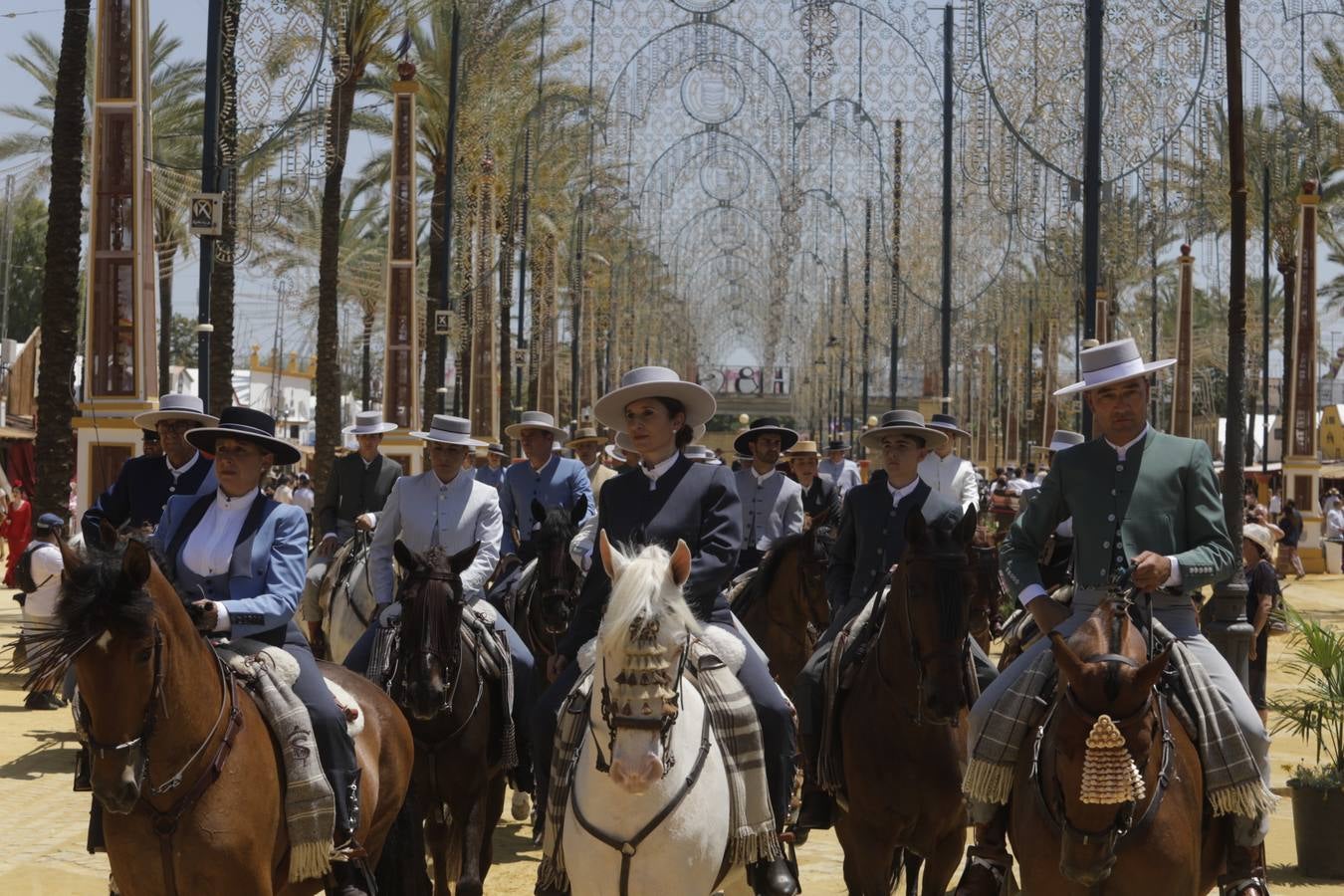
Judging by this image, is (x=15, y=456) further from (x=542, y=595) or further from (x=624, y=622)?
(x=624, y=622)

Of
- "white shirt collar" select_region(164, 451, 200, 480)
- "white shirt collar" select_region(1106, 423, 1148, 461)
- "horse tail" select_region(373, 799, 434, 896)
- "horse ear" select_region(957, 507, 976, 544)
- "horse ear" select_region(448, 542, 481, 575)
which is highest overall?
"white shirt collar" select_region(1106, 423, 1148, 461)

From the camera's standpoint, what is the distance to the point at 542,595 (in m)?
11.7

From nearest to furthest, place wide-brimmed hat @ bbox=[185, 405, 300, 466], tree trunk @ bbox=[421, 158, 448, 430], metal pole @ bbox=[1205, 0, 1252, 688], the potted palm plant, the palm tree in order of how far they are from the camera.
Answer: wide-brimmed hat @ bbox=[185, 405, 300, 466]
the potted palm plant
metal pole @ bbox=[1205, 0, 1252, 688]
the palm tree
tree trunk @ bbox=[421, 158, 448, 430]

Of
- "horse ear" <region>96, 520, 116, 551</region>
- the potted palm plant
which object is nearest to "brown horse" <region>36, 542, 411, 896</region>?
"horse ear" <region>96, 520, 116, 551</region>

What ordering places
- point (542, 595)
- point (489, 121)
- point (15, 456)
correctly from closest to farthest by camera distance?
point (542, 595), point (489, 121), point (15, 456)

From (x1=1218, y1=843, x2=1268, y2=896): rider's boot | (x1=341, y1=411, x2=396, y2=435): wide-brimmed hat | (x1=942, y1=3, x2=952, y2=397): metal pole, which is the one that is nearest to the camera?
(x1=1218, y1=843, x2=1268, y2=896): rider's boot

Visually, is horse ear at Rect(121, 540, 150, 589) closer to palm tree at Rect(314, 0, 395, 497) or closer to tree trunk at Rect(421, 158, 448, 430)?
palm tree at Rect(314, 0, 395, 497)

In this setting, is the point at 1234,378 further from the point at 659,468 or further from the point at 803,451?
the point at 659,468

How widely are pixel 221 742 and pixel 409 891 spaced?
2251mm

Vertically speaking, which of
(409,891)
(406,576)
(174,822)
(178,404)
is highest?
(178,404)

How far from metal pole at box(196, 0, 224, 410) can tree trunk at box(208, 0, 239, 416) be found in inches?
7.0

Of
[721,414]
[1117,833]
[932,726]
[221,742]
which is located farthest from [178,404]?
[721,414]

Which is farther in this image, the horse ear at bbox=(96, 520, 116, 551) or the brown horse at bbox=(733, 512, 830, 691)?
the brown horse at bbox=(733, 512, 830, 691)

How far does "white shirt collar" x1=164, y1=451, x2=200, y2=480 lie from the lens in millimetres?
9344
